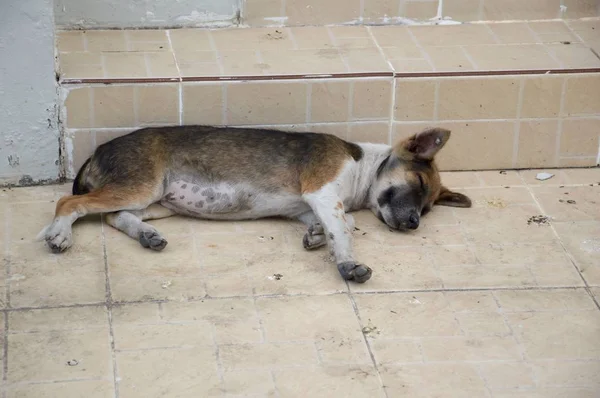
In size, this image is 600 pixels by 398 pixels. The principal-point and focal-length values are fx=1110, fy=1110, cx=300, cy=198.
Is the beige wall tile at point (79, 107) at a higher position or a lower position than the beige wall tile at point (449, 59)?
lower

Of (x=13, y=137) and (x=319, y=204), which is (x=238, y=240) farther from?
(x=13, y=137)

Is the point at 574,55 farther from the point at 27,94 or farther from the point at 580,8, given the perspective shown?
the point at 27,94

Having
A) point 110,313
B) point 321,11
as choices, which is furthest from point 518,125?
point 110,313

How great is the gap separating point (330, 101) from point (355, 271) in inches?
47.2

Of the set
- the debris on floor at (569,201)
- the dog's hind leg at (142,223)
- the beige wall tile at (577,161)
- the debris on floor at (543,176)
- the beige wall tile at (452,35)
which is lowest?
the debris on floor at (569,201)

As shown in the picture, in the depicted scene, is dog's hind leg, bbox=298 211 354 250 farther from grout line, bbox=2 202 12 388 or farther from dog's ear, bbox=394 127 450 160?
grout line, bbox=2 202 12 388

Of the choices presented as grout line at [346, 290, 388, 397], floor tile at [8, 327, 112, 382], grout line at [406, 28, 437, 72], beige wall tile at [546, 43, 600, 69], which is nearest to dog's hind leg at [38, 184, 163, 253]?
floor tile at [8, 327, 112, 382]

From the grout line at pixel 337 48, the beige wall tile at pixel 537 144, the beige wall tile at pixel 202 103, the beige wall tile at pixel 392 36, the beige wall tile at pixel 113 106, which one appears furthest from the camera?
the beige wall tile at pixel 392 36

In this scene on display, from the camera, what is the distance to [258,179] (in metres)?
5.59

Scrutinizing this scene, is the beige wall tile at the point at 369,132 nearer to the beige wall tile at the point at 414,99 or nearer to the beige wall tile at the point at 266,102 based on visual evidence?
the beige wall tile at the point at 414,99

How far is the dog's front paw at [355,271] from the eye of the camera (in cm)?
501

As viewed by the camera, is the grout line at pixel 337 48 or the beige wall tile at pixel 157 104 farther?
the grout line at pixel 337 48

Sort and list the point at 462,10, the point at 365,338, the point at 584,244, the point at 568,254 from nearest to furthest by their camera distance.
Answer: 1. the point at 365,338
2. the point at 568,254
3. the point at 584,244
4. the point at 462,10

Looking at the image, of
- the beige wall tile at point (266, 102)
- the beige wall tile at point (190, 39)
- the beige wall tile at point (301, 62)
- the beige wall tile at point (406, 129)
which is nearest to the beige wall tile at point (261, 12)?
the beige wall tile at point (190, 39)
